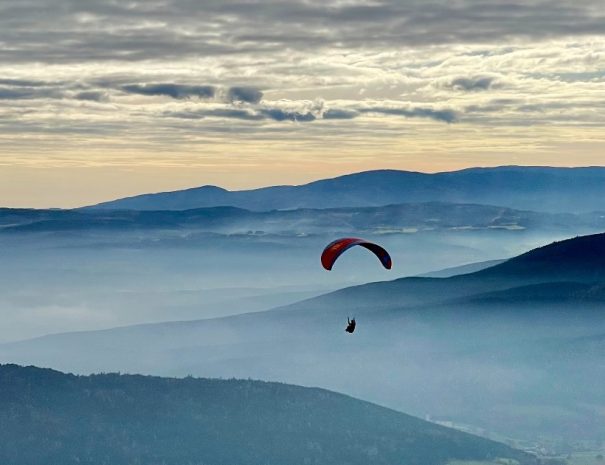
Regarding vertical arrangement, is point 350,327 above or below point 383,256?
below

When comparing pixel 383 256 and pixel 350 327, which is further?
pixel 383 256

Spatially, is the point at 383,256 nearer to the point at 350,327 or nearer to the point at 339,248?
the point at 339,248

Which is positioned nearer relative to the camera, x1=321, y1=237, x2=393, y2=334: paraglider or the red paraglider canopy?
x1=321, y1=237, x2=393, y2=334: paraglider

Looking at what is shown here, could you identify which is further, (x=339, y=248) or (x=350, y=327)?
(x=339, y=248)

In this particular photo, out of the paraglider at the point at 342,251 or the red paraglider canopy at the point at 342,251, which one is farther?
the red paraglider canopy at the point at 342,251

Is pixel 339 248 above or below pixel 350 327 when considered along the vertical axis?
above

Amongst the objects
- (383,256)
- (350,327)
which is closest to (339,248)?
(383,256)
